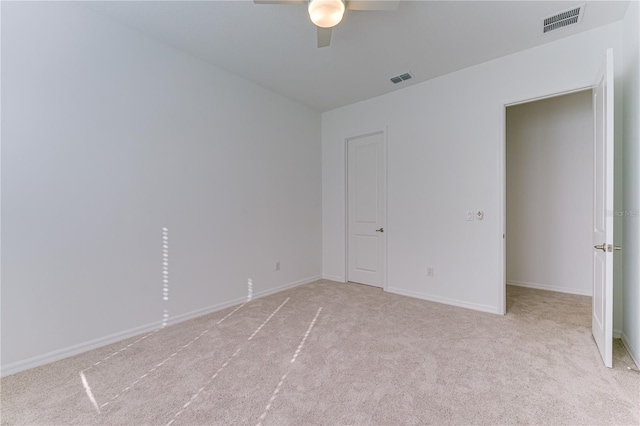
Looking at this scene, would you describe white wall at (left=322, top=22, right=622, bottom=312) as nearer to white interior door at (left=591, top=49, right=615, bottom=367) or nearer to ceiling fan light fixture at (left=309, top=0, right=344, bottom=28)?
white interior door at (left=591, top=49, right=615, bottom=367)

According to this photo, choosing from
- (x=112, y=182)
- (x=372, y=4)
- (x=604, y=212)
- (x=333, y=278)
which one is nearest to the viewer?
(x=372, y=4)

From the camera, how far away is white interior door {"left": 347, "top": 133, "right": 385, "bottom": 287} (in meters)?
4.29

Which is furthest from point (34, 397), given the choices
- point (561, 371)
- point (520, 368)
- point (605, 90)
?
point (605, 90)

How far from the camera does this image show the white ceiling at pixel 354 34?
2.35m

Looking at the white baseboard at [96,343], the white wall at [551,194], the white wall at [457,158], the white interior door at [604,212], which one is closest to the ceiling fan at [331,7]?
the white interior door at [604,212]

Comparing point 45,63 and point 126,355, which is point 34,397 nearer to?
point 126,355

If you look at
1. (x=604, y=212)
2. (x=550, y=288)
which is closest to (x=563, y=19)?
(x=604, y=212)

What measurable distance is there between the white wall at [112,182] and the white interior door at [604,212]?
3424 millimetres

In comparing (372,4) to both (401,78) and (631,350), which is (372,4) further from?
(631,350)

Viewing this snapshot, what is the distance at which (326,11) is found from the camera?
1.91 m

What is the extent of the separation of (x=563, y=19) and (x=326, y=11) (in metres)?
2.24

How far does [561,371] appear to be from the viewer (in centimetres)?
202

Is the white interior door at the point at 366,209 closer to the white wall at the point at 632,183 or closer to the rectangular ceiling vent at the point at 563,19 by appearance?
the rectangular ceiling vent at the point at 563,19

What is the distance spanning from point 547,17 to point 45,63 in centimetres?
421
